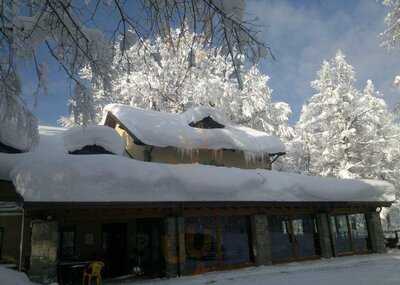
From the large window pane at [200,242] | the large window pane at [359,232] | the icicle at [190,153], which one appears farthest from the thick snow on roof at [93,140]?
the large window pane at [359,232]

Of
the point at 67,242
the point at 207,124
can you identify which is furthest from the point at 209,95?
the point at 67,242

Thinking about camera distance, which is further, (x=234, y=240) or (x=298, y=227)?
(x=298, y=227)

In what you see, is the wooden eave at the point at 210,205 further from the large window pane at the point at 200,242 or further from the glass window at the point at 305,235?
the large window pane at the point at 200,242

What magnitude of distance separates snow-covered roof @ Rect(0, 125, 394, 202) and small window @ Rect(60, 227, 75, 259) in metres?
3.48

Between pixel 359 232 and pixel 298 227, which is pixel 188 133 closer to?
pixel 298 227

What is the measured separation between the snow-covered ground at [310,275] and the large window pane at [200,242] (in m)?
0.71

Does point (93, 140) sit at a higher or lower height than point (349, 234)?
higher

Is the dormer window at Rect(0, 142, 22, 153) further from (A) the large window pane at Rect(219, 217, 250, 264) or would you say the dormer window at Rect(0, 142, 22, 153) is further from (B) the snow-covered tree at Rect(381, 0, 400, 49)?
(B) the snow-covered tree at Rect(381, 0, 400, 49)

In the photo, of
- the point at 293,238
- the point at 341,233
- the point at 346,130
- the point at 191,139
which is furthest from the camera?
the point at 346,130

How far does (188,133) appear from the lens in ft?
62.6

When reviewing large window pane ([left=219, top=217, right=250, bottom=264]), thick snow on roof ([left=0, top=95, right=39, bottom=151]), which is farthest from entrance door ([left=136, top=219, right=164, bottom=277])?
thick snow on roof ([left=0, top=95, right=39, bottom=151])

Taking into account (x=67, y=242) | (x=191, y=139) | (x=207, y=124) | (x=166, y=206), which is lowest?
(x=67, y=242)

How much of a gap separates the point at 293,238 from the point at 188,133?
290 inches

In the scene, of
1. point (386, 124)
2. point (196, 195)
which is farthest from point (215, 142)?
point (386, 124)
